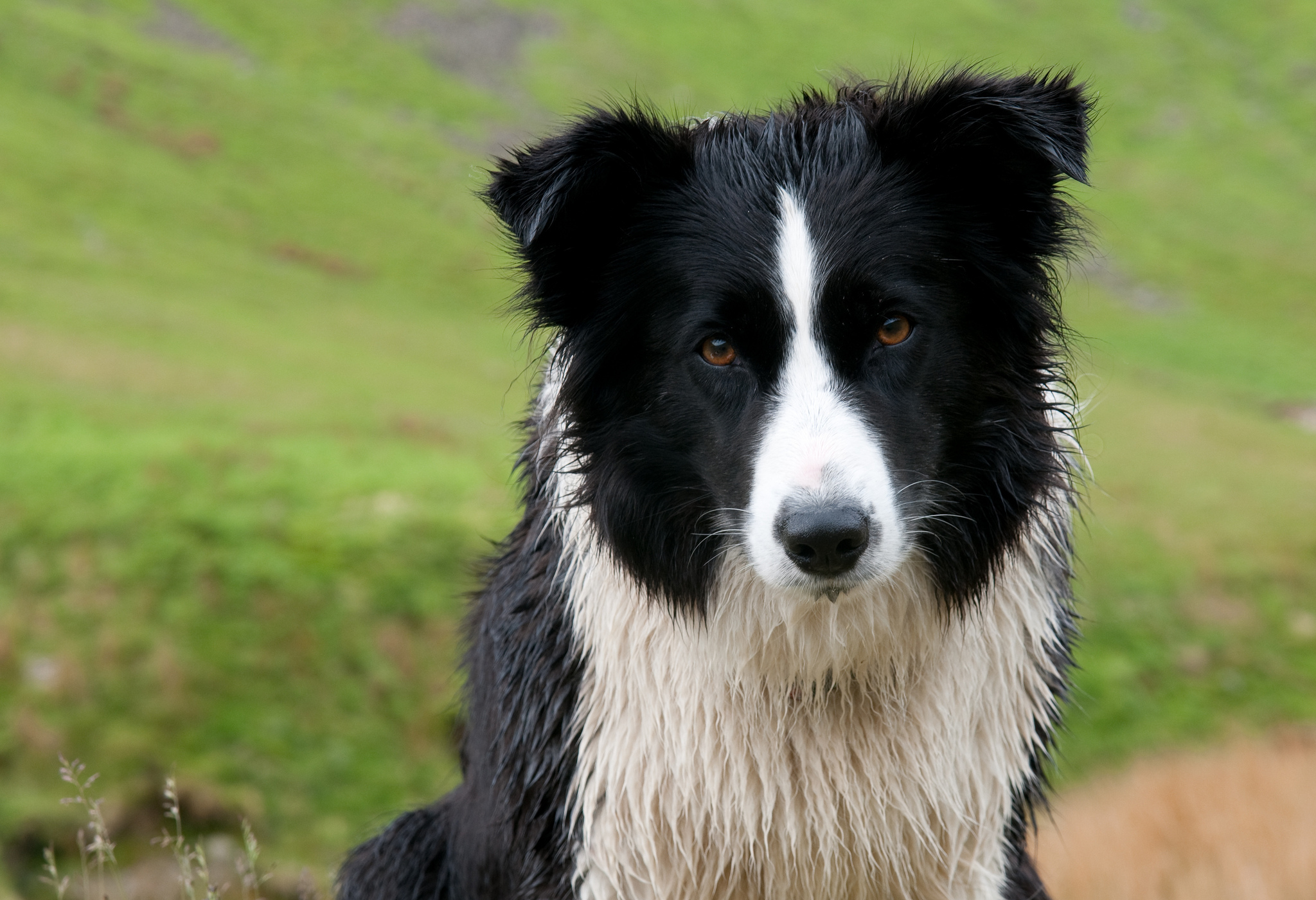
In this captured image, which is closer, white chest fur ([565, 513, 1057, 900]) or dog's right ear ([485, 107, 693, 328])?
dog's right ear ([485, 107, 693, 328])

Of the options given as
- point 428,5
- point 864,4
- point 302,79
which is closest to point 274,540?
point 302,79

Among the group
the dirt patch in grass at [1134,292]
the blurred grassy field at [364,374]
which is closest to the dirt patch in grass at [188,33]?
the blurred grassy field at [364,374]

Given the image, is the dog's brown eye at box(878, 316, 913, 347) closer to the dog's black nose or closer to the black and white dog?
the black and white dog

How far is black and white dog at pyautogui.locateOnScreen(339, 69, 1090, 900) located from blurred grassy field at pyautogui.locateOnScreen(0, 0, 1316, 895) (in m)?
0.53

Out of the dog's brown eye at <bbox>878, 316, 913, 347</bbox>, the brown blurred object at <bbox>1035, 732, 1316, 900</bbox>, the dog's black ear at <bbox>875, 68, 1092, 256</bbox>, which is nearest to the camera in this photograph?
the dog's black ear at <bbox>875, 68, 1092, 256</bbox>

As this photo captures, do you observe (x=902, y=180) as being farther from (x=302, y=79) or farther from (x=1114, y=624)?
(x=302, y=79)

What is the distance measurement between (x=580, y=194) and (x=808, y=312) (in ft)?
2.57

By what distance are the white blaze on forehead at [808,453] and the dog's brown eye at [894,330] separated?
0.22 metres

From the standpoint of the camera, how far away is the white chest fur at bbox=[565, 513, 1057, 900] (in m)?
3.53

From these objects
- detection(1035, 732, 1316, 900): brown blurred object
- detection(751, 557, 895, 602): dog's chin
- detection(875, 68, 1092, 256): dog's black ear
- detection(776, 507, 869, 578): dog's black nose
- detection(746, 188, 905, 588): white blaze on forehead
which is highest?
detection(875, 68, 1092, 256): dog's black ear

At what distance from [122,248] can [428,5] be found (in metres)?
28.8

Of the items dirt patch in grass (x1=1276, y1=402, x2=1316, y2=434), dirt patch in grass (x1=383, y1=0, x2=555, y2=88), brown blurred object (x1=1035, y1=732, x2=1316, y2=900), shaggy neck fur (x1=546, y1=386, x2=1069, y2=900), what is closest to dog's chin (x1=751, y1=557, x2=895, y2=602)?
shaggy neck fur (x1=546, y1=386, x2=1069, y2=900)

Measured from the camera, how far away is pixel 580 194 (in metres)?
3.39

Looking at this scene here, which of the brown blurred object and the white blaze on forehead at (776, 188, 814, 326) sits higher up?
the white blaze on forehead at (776, 188, 814, 326)
